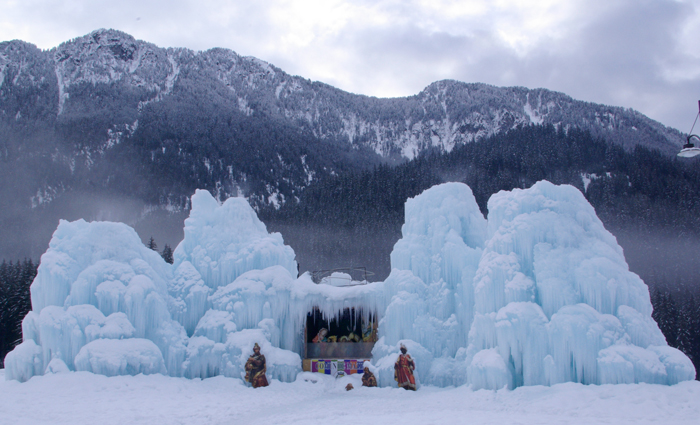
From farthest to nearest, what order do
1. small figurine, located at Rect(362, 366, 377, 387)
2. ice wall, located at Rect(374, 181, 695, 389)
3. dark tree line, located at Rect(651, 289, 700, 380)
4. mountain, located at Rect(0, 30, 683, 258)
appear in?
mountain, located at Rect(0, 30, 683, 258)
dark tree line, located at Rect(651, 289, 700, 380)
small figurine, located at Rect(362, 366, 377, 387)
ice wall, located at Rect(374, 181, 695, 389)

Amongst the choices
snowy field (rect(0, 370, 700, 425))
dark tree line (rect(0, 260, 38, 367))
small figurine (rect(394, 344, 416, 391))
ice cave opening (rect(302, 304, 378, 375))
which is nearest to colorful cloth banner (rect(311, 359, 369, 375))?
ice cave opening (rect(302, 304, 378, 375))

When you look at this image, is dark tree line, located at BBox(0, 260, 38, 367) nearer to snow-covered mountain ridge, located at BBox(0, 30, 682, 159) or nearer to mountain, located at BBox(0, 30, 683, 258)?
mountain, located at BBox(0, 30, 683, 258)

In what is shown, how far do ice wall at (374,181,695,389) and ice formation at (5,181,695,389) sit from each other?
4 cm

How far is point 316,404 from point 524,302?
6.86 meters

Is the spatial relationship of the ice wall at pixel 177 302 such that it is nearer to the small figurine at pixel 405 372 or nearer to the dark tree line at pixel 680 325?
the small figurine at pixel 405 372

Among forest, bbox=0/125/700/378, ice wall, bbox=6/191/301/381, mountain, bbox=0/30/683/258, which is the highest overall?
mountain, bbox=0/30/683/258

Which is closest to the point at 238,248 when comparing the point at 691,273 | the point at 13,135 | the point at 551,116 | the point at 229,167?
the point at 691,273

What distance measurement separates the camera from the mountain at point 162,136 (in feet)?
424

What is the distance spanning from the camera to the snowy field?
1112 cm

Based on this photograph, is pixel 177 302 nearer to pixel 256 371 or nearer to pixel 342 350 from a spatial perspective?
pixel 256 371

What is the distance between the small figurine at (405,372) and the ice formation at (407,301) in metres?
0.46

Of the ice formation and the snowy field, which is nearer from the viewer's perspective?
the snowy field

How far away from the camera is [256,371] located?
16.2 m

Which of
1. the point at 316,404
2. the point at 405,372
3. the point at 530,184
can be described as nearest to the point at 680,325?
the point at 405,372
